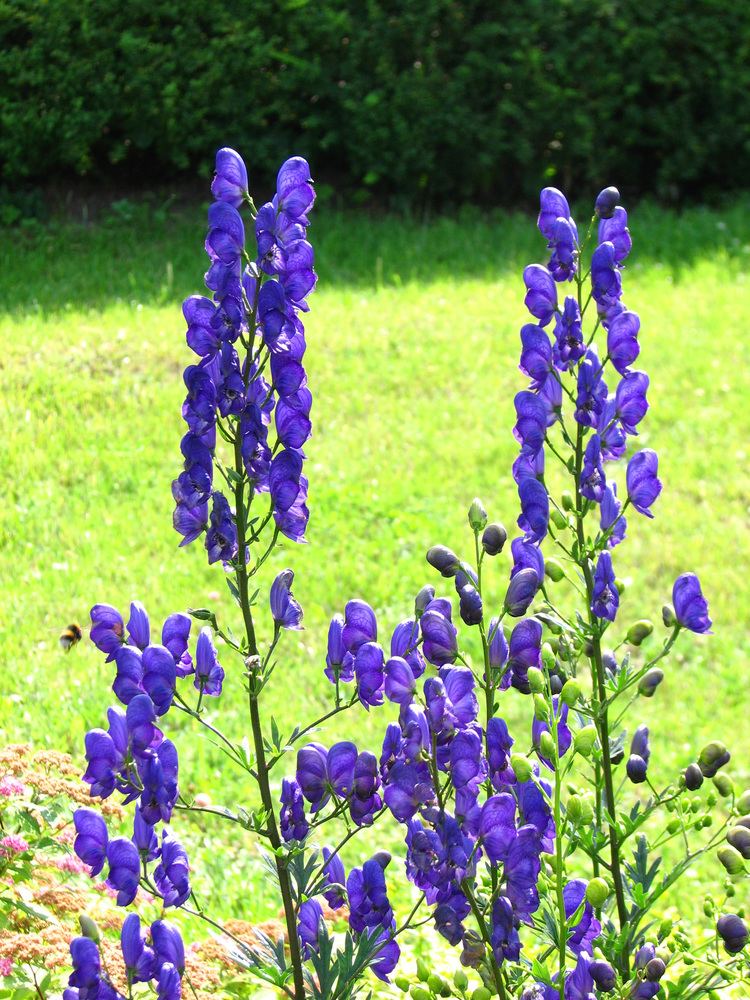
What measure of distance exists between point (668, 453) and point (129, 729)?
198 inches

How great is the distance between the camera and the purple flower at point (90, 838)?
2.45m

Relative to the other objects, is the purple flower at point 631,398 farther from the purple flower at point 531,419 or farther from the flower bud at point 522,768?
the flower bud at point 522,768

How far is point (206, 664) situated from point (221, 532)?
251mm

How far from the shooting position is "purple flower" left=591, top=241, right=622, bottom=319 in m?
2.69

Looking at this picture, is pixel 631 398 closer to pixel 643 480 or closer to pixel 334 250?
pixel 643 480

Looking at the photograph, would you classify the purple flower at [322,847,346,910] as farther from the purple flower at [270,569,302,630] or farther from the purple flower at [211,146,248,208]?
the purple flower at [211,146,248,208]

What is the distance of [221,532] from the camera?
97.6 inches

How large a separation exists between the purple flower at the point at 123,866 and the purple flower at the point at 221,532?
1.72ft

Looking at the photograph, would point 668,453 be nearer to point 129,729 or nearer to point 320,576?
point 320,576

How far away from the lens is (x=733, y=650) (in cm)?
564

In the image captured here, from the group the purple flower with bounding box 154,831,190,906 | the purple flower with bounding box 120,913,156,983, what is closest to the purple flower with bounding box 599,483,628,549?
the purple flower with bounding box 154,831,190,906

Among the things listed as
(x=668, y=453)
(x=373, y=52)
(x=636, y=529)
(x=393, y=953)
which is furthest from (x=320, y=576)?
(x=373, y=52)

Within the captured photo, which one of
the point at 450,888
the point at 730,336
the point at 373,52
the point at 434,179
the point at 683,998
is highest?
the point at 373,52

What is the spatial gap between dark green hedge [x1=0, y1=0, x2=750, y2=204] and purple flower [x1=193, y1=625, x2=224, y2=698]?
6.87 meters
